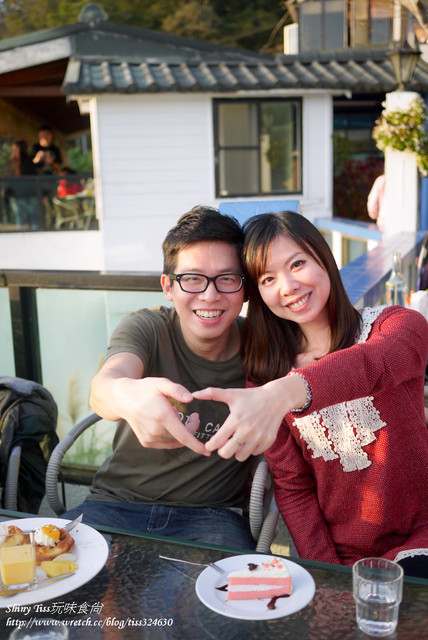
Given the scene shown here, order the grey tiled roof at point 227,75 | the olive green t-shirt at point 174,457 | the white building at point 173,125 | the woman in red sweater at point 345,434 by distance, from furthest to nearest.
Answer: the white building at point 173,125 < the grey tiled roof at point 227,75 < the olive green t-shirt at point 174,457 < the woman in red sweater at point 345,434

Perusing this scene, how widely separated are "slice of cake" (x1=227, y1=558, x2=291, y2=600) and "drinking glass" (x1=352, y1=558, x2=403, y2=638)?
139 mm

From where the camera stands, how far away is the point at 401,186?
8930 mm

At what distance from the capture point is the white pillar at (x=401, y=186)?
869 centimetres

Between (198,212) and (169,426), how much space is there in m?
0.88

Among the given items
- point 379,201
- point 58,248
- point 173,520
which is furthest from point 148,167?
point 173,520

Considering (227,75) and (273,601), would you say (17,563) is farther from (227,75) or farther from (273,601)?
(227,75)

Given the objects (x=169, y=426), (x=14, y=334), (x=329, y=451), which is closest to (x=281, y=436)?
(x=329, y=451)

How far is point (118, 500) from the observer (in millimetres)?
2211

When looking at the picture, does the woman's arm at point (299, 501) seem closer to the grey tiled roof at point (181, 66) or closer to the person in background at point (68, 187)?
the grey tiled roof at point (181, 66)

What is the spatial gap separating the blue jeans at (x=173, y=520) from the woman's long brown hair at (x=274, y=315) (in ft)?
1.53

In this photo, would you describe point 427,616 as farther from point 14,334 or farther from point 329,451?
point 14,334

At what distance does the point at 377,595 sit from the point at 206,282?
3.57 feet

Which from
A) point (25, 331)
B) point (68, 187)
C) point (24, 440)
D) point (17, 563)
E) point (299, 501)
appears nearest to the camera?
point (17, 563)

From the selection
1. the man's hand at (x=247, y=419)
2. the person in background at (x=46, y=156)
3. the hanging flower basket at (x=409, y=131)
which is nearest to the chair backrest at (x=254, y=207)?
the man's hand at (x=247, y=419)
